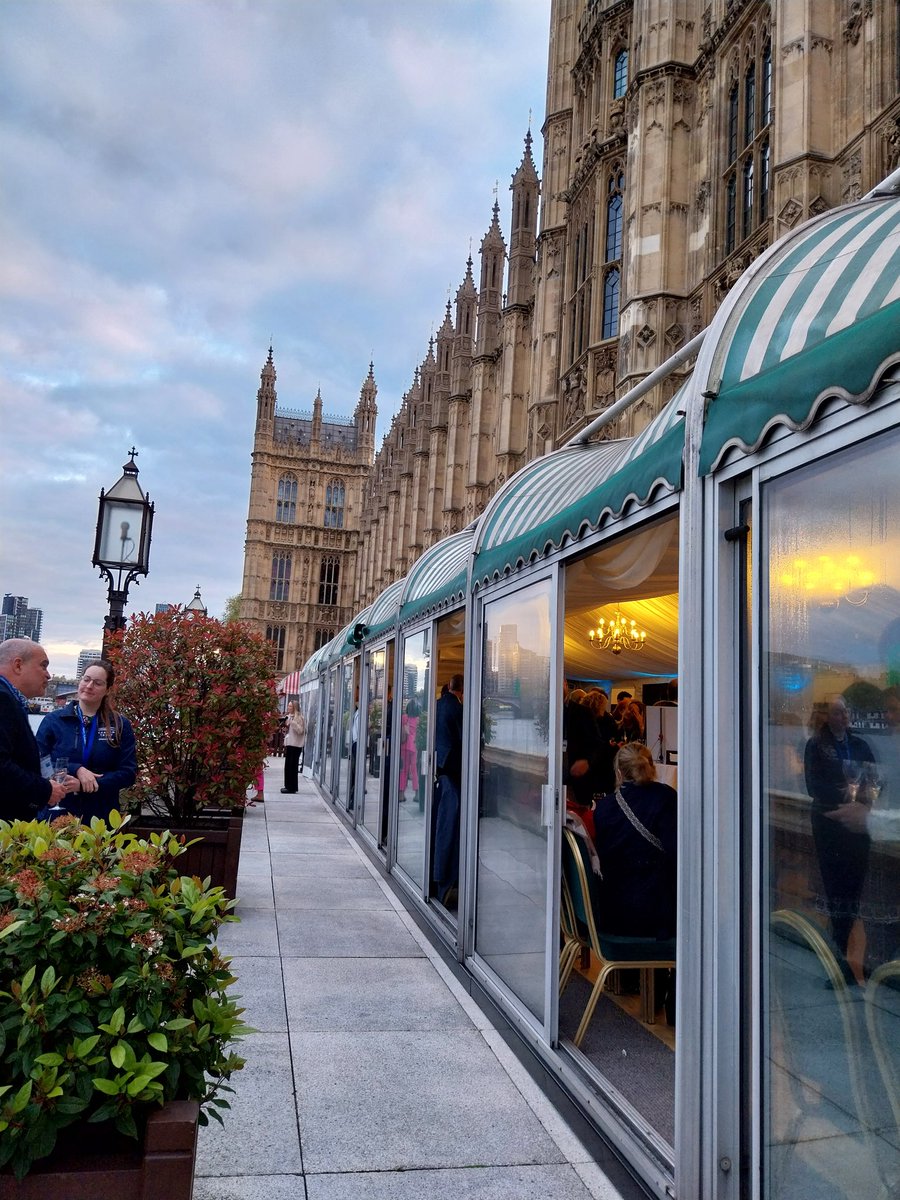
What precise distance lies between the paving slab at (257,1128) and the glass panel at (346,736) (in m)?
9.25

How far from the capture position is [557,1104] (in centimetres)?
388

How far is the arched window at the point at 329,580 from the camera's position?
80125 millimetres

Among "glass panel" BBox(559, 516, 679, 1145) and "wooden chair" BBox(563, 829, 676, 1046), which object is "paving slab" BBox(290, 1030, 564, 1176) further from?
"wooden chair" BBox(563, 829, 676, 1046)

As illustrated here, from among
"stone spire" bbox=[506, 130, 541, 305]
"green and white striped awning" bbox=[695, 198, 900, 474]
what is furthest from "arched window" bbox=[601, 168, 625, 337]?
"green and white striped awning" bbox=[695, 198, 900, 474]

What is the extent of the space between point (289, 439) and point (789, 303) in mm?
83988

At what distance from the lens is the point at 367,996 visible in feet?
17.2

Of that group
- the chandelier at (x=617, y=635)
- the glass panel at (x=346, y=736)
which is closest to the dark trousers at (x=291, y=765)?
the glass panel at (x=346, y=736)

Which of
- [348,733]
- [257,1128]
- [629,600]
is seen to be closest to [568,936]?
[257,1128]

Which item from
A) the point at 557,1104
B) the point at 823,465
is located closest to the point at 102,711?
the point at 557,1104

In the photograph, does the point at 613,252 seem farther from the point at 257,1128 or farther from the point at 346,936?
the point at 257,1128

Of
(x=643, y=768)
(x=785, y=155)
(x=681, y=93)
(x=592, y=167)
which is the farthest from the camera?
(x=592, y=167)

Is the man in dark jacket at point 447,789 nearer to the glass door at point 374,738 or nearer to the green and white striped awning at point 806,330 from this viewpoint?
the glass door at point 374,738

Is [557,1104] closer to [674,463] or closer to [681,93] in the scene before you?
[674,463]

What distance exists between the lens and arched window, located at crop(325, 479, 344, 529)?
82688mm
